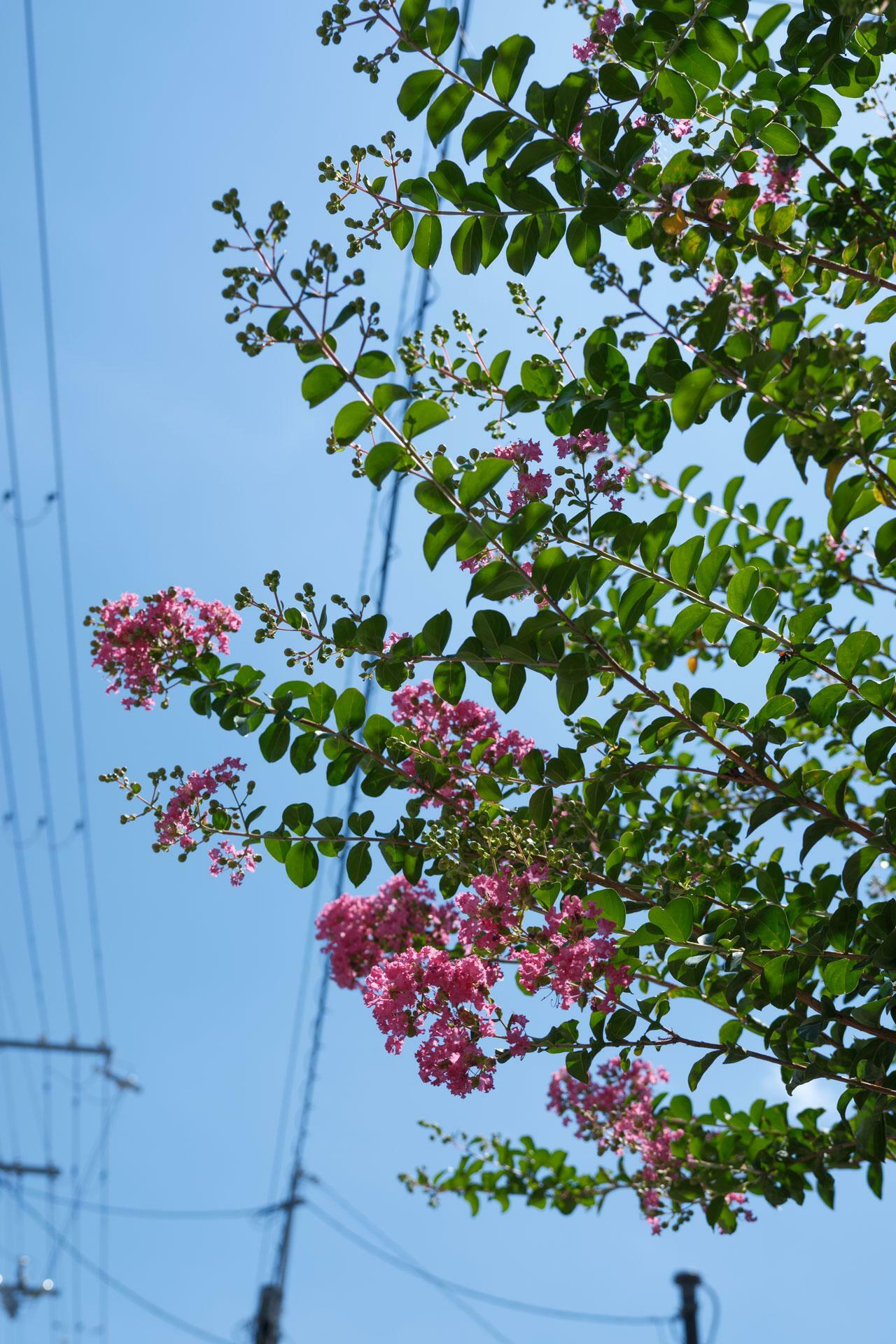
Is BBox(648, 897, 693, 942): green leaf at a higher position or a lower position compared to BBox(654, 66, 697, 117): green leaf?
lower

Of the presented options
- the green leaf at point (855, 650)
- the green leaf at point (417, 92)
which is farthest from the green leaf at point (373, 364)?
the green leaf at point (855, 650)

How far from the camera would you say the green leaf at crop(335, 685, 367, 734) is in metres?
1.92

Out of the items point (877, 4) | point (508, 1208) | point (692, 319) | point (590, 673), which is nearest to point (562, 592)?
point (590, 673)

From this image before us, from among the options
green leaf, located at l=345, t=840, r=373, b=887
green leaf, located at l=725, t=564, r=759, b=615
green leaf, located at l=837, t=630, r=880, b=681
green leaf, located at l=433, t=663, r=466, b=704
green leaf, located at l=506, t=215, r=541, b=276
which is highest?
green leaf, located at l=506, t=215, r=541, b=276

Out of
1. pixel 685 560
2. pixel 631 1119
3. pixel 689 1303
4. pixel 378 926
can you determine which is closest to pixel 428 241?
pixel 685 560

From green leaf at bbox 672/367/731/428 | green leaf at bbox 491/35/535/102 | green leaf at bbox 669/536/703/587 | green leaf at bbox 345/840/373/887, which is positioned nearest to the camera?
green leaf at bbox 672/367/731/428

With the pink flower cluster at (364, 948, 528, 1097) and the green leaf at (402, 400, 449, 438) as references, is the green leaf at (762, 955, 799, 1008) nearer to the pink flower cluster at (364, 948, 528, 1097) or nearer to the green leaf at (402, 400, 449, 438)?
the pink flower cluster at (364, 948, 528, 1097)

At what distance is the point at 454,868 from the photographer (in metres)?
1.91

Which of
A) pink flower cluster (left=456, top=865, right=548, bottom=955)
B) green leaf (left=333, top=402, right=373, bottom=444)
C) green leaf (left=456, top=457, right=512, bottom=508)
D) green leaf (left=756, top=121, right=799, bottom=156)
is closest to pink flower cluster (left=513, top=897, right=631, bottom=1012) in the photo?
pink flower cluster (left=456, top=865, right=548, bottom=955)

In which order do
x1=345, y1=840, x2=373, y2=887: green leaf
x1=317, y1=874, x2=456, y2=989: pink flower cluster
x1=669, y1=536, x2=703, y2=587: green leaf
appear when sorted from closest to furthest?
x1=669, y1=536, x2=703, y2=587: green leaf
x1=345, y1=840, x2=373, y2=887: green leaf
x1=317, y1=874, x2=456, y2=989: pink flower cluster

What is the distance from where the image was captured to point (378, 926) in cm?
256

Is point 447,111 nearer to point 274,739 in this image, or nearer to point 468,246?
point 468,246

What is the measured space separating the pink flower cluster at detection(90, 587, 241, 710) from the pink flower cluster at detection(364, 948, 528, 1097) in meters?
0.74

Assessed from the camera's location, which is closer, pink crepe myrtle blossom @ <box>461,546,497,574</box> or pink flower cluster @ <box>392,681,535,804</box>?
pink crepe myrtle blossom @ <box>461,546,497,574</box>
